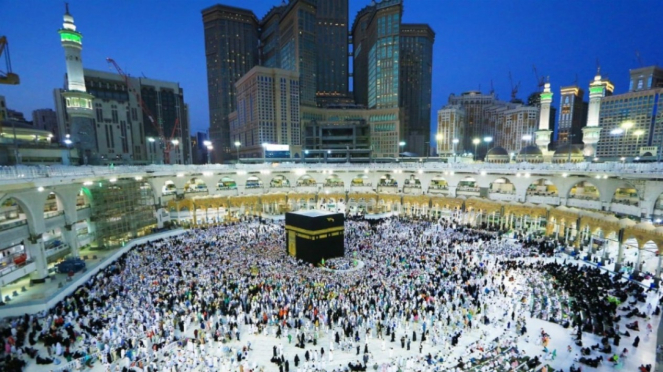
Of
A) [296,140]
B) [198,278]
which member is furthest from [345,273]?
[296,140]

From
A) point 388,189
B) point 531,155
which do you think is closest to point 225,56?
point 388,189

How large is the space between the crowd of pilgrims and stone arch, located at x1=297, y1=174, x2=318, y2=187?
17111 mm

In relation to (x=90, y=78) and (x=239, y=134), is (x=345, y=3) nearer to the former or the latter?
(x=239, y=134)

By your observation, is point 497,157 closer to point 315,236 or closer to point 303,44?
point 315,236

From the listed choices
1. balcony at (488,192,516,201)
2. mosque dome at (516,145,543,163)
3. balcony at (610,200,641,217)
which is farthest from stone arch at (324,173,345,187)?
mosque dome at (516,145,543,163)

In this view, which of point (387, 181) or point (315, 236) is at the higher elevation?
point (387, 181)

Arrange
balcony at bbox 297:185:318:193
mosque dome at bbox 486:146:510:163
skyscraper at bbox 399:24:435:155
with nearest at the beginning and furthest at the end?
1. balcony at bbox 297:185:318:193
2. mosque dome at bbox 486:146:510:163
3. skyscraper at bbox 399:24:435:155

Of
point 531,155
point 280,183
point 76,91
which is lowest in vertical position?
point 280,183

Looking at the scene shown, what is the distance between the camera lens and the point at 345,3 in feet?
291

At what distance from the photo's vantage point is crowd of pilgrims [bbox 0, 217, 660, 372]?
10.4 meters

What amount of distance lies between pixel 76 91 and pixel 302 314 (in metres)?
33.2

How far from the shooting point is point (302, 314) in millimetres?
12859

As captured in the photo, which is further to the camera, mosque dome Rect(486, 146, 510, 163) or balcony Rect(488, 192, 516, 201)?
mosque dome Rect(486, 146, 510, 163)

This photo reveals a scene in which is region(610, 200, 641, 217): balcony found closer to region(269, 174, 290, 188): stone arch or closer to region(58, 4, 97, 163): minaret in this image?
region(269, 174, 290, 188): stone arch
